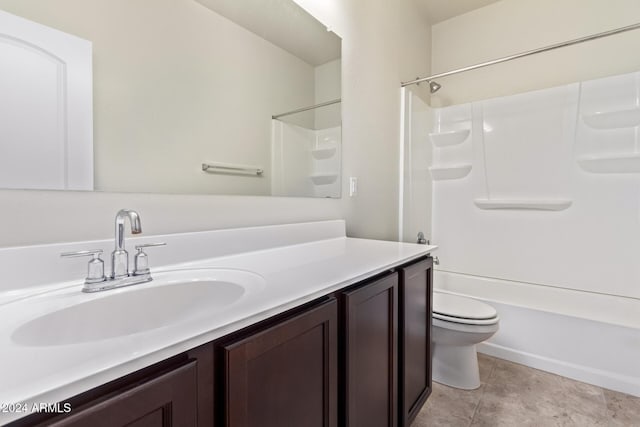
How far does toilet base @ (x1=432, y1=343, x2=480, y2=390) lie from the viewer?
176cm

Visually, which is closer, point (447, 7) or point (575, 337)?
point (575, 337)

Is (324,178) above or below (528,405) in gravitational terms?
above

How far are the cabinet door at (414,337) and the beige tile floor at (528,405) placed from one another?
0.81 ft

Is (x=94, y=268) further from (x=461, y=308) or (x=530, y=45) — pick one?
(x=530, y=45)

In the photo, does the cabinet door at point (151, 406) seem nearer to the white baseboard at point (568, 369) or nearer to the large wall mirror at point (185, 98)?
the large wall mirror at point (185, 98)

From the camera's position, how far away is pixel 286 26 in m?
1.51

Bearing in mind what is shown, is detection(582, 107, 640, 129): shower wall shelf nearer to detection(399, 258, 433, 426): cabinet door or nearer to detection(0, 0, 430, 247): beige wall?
detection(0, 0, 430, 247): beige wall

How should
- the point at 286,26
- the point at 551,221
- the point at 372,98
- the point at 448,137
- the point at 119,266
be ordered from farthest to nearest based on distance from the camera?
the point at 448,137
the point at 551,221
the point at 372,98
the point at 286,26
the point at 119,266

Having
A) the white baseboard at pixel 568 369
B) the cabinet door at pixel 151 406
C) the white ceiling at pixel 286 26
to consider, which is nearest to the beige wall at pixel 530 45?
the white ceiling at pixel 286 26

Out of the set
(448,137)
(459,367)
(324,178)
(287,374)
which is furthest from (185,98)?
(448,137)

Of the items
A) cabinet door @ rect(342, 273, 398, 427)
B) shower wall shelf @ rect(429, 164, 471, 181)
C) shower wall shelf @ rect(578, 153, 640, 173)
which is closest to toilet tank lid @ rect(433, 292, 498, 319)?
cabinet door @ rect(342, 273, 398, 427)

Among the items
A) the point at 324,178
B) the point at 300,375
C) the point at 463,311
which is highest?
the point at 324,178

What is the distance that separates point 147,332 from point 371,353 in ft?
2.35

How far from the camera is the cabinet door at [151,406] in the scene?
0.40m
